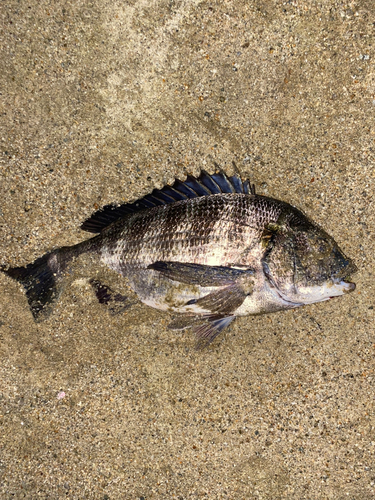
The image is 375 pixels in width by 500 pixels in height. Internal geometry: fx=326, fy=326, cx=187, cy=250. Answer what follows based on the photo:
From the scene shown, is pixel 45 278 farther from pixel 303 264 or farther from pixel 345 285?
pixel 345 285

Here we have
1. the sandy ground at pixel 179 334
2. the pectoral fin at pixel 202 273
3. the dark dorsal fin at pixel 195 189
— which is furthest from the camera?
the sandy ground at pixel 179 334

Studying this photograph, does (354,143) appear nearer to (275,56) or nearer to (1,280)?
(275,56)

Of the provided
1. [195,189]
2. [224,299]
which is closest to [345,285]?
[224,299]

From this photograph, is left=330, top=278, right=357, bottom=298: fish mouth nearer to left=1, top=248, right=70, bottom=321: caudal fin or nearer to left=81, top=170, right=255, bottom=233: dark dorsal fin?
left=81, top=170, right=255, bottom=233: dark dorsal fin

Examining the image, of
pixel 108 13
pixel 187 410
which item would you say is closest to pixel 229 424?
pixel 187 410

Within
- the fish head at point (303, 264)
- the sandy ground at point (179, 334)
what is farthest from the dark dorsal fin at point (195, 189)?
the fish head at point (303, 264)

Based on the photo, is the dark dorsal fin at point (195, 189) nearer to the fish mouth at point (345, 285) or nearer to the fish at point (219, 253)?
the fish at point (219, 253)
